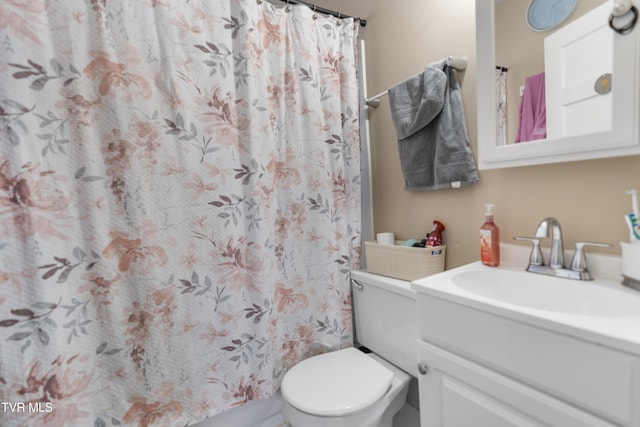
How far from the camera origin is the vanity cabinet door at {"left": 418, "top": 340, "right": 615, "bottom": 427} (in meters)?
0.63

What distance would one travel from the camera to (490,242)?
3.30 feet

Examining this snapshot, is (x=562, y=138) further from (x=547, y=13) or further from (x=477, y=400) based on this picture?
(x=477, y=400)

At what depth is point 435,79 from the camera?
1.16m

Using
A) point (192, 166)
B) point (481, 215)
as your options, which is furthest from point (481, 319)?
point (192, 166)

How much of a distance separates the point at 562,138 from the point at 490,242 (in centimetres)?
37

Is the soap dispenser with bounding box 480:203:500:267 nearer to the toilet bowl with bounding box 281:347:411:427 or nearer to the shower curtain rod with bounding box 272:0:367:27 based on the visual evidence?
the toilet bowl with bounding box 281:347:411:427

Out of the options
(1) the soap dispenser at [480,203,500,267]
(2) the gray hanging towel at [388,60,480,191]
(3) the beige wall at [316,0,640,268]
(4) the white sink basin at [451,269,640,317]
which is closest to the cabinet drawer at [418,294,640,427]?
(4) the white sink basin at [451,269,640,317]

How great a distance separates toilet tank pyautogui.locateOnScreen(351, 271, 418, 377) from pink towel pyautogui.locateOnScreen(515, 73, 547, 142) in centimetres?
67

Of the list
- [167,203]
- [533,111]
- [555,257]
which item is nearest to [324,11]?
[533,111]

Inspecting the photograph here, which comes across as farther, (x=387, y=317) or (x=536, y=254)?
(x=387, y=317)

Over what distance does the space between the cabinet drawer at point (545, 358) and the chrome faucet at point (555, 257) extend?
33 centimetres

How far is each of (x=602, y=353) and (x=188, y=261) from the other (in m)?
1.20

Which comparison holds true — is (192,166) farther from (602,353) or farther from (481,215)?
(602,353)

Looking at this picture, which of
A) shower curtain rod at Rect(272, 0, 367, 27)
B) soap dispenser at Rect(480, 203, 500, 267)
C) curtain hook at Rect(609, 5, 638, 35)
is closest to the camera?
curtain hook at Rect(609, 5, 638, 35)
